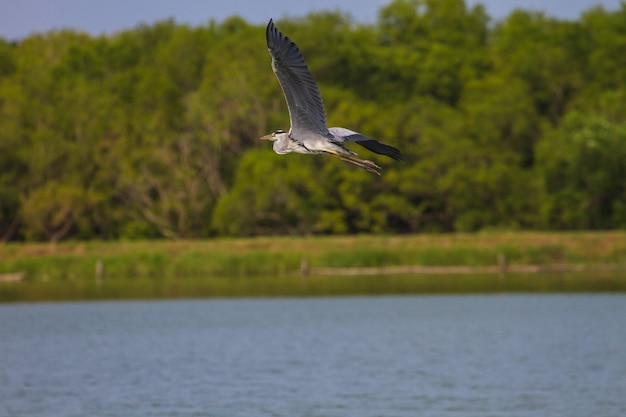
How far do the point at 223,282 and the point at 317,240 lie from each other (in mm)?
6405

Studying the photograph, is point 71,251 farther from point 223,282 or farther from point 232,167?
point 232,167

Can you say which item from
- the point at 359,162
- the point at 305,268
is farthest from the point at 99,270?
the point at 359,162

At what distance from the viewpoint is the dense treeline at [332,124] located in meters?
51.7

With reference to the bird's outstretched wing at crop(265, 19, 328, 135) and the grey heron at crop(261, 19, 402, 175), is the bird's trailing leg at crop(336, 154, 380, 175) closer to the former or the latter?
the grey heron at crop(261, 19, 402, 175)

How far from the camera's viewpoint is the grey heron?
37.7ft

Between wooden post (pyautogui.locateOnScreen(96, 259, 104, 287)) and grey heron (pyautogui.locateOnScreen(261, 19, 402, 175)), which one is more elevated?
grey heron (pyautogui.locateOnScreen(261, 19, 402, 175))

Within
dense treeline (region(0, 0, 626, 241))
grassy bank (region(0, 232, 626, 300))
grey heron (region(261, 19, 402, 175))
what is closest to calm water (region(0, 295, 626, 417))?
grassy bank (region(0, 232, 626, 300))

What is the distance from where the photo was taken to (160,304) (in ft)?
113

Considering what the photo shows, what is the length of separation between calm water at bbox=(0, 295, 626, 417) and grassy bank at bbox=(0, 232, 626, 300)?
4.33 meters

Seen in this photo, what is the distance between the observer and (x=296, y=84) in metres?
11.9

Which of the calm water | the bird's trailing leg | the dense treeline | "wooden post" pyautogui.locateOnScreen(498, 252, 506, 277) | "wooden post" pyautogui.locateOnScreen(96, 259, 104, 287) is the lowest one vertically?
the calm water

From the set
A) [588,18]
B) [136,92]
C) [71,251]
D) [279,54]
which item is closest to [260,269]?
[71,251]

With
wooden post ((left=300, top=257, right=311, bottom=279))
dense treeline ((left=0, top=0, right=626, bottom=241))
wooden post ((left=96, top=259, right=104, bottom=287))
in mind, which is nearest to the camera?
wooden post ((left=300, top=257, right=311, bottom=279))

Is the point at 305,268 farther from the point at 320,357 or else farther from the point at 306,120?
the point at 306,120
